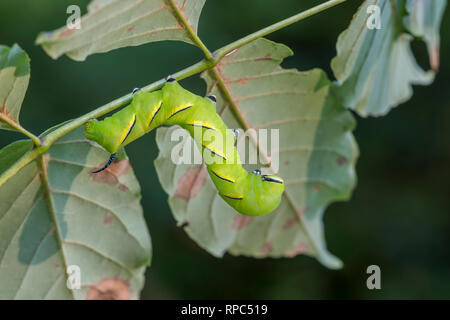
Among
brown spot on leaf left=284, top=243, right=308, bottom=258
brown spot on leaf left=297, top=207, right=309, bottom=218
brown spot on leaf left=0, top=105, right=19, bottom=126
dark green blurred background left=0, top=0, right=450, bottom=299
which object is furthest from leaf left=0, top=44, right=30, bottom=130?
dark green blurred background left=0, top=0, right=450, bottom=299

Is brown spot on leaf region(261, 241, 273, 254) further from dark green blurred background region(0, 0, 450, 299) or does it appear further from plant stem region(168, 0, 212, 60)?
dark green blurred background region(0, 0, 450, 299)

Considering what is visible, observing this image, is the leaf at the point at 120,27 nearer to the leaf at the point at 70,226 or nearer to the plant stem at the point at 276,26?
the plant stem at the point at 276,26

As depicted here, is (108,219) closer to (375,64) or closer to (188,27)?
(188,27)

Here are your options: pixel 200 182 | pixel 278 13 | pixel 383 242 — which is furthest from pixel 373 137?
pixel 200 182

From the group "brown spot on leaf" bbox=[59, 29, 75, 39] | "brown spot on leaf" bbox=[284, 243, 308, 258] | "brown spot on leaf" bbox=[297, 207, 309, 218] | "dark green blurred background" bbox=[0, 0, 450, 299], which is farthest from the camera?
"dark green blurred background" bbox=[0, 0, 450, 299]

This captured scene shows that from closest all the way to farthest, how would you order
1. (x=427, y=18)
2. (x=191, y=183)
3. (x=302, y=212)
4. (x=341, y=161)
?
1. (x=427, y=18)
2. (x=191, y=183)
3. (x=341, y=161)
4. (x=302, y=212)

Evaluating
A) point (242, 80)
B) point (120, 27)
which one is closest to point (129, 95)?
point (120, 27)
